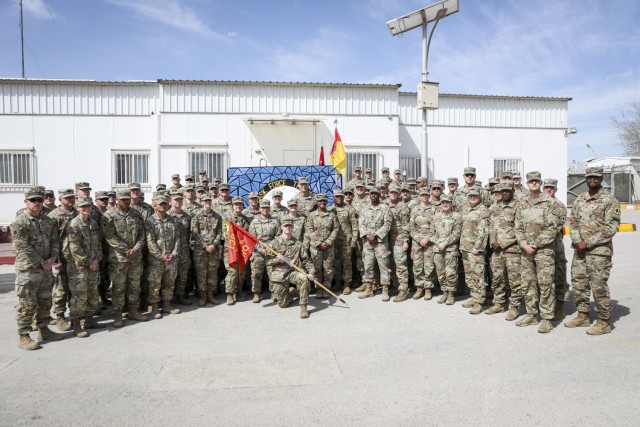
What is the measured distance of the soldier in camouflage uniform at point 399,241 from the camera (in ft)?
24.9

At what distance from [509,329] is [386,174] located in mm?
5983

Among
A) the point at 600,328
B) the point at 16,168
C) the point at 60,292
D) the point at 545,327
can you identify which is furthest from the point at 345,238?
the point at 16,168

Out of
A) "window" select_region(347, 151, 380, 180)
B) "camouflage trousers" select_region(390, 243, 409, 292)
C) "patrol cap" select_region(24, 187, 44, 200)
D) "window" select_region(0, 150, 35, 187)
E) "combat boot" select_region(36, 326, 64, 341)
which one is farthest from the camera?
"window" select_region(347, 151, 380, 180)

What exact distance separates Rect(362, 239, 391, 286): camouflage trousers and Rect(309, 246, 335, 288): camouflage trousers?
23.5 inches

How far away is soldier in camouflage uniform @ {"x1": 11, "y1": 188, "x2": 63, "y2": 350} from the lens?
5320 mm

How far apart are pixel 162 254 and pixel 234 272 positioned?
1.22 meters

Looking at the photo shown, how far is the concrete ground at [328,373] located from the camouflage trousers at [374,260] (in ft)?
4.11

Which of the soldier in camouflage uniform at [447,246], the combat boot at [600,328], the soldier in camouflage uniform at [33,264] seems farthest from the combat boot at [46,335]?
the combat boot at [600,328]

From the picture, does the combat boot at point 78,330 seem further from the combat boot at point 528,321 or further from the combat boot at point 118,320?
the combat boot at point 528,321

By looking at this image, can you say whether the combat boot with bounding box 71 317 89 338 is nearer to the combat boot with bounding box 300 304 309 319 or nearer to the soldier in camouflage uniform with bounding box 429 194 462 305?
the combat boot with bounding box 300 304 309 319

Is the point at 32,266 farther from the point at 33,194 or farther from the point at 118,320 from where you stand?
the point at 118,320

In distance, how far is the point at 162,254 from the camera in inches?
263

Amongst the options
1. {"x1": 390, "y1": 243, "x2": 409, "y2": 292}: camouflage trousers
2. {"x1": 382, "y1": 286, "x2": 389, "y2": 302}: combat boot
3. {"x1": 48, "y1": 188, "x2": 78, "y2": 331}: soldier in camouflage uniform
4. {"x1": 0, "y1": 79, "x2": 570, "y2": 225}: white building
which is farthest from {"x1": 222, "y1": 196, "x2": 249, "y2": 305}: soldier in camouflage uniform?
{"x1": 0, "y1": 79, "x2": 570, "y2": 225}: white building

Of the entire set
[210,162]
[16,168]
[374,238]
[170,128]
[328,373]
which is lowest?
[328,373]
